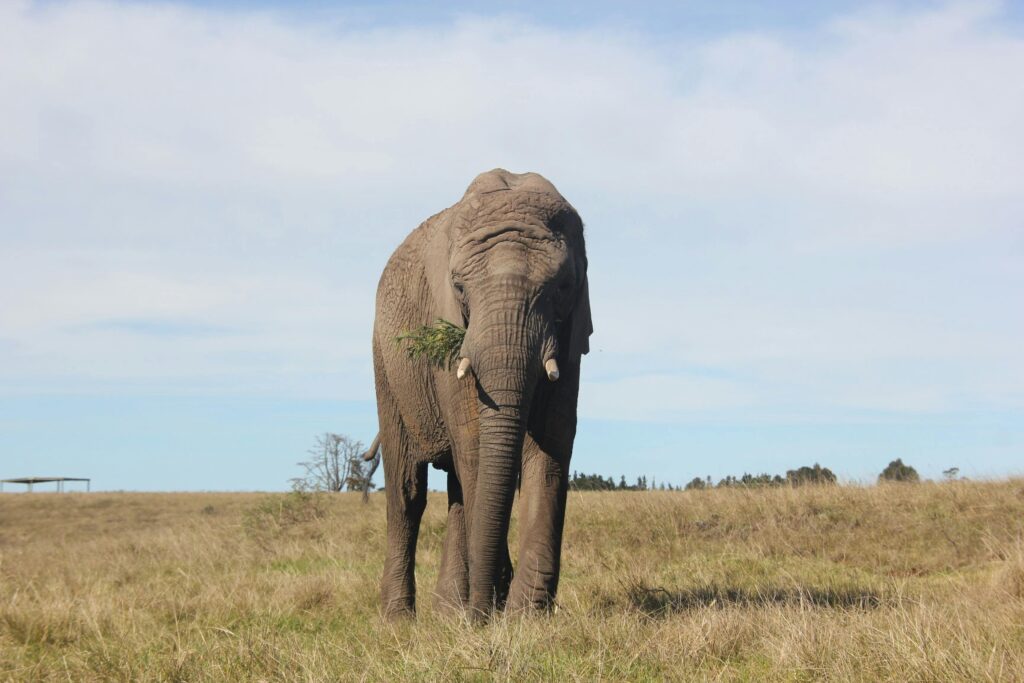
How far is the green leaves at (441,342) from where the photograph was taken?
7.55 metres

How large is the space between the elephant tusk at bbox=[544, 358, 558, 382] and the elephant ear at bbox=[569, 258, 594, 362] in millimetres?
522

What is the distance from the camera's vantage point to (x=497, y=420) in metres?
6.88

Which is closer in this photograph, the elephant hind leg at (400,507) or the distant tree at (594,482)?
the elephant hind leg at (400,507)

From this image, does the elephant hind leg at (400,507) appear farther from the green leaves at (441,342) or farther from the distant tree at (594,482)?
the distant tree at (594,482)

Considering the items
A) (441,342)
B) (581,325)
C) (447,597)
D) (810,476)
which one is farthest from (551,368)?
(810,476)

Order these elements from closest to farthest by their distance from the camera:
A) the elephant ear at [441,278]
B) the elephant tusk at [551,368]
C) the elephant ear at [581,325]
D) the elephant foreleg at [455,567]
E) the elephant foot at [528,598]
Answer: the elephant tusk at [551,368] < the elephant foot at [528,598] < the elephant ear at [581,325] < the elephant ear at [441,278] < the elephant foreleg at [455,567]

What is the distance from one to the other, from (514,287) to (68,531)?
1192 inches

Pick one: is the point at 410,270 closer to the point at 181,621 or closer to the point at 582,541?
the point at 181,621

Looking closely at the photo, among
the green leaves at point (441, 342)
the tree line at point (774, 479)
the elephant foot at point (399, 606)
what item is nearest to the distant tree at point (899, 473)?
the tree line at point (774, 479)

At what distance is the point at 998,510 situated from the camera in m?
13.9

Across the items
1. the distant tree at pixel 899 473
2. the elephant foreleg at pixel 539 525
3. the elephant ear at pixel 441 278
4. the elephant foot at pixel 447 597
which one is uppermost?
the elephant ear at pixel 441 278

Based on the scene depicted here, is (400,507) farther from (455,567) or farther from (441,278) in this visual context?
(441,278)

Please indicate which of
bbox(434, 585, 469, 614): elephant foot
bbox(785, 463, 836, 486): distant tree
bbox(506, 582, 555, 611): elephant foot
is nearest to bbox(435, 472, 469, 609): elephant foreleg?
bbox(434, 585, 469, 614): elephant foot

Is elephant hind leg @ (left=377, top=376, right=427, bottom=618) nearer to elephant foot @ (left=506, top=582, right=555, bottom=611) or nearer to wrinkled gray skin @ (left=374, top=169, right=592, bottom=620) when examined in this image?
wrinkled gray skin @ (left=374, top=169, right=592, bottom=620)
